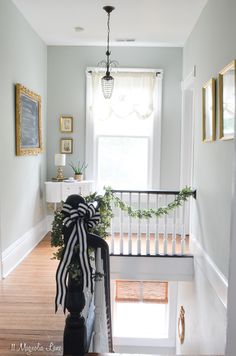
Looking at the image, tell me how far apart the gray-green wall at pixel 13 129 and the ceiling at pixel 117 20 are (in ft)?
0.81

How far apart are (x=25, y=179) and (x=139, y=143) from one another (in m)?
2.16

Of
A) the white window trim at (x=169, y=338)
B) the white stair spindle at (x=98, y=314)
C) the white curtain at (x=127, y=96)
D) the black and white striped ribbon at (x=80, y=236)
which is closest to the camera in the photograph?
the black and white striped ribbon at (x=80, y=236)

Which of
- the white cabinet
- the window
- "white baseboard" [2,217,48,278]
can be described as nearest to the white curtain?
Result: the window

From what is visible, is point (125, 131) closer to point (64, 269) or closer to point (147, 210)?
point (147, 210)

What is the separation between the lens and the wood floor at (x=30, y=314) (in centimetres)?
259

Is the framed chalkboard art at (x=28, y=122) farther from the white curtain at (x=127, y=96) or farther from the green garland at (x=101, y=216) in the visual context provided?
the green garland at (x=101, y=216)

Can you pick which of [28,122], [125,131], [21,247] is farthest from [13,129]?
[125,131]

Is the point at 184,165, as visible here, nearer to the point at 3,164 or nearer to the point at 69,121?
the point at 69,121

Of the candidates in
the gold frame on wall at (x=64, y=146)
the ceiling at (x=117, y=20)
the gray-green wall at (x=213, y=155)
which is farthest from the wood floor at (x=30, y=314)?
the ceiling at (x=117, y=20)

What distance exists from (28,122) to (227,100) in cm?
269

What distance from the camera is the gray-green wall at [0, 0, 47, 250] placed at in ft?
12.9

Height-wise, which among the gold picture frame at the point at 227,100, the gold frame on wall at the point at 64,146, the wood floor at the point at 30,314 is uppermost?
the gold picture frame at the point at 227,100

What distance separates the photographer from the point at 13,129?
4250 mm

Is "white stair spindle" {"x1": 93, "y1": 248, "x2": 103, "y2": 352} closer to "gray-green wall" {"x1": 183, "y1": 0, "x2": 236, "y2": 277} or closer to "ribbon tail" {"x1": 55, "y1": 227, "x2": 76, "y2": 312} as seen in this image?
"ribbon tail" {"x1": 55, "y1": 227, "x2": 76, "y2": 312}
